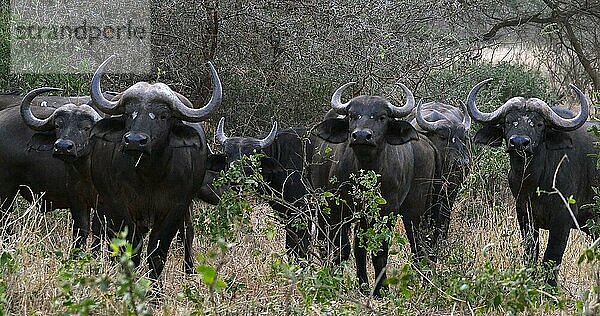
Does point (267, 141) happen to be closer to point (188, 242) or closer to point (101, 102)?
point (188, 242)

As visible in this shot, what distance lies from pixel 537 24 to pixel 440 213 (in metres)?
11.7

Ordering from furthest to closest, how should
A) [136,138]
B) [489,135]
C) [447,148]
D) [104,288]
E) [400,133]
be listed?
[447,148]
[489,135]
[400,133]
[136,138]
[104,288]

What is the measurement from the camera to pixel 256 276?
7.21m

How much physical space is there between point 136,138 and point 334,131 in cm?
195

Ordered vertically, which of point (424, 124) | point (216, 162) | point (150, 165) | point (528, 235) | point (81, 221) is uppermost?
point (424, 124)

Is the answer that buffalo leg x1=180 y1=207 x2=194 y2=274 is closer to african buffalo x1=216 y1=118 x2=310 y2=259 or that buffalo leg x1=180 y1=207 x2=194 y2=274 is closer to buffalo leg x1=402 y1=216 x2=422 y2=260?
african buffalo x1=216 y1=118 x2=310 y2=259

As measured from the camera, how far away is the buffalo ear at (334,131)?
8383mm

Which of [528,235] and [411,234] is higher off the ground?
[528,235]

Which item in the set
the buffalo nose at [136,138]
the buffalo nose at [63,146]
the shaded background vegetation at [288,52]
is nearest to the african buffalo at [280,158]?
the buffalo nose at [63,146]

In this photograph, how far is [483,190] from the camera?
10.3 meters

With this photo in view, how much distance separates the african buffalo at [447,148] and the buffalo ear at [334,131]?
1270 mm

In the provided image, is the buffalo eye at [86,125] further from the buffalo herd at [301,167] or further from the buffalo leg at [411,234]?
the buffalo leg at [411,234]

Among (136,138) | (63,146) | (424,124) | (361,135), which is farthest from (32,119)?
(424,124)

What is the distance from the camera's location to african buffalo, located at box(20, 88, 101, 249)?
832 centimetres
